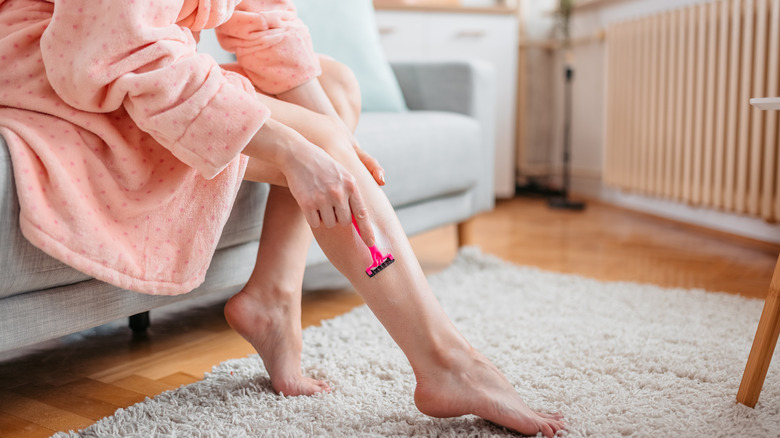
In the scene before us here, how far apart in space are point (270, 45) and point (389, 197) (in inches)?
21.2

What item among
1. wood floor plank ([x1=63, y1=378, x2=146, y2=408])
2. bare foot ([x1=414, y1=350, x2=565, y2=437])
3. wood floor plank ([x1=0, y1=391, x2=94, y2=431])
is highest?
bare foot ([x1=414, y1=350, x2=565, y2=437])

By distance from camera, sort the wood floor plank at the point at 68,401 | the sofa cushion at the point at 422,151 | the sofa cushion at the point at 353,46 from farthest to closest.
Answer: the sofa cushion at the point at 353,46 → the sofa cushion at the point at 422,151 → the wood floor plank at the point at 68,401

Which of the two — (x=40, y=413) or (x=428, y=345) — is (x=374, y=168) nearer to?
(x=428, y=345)

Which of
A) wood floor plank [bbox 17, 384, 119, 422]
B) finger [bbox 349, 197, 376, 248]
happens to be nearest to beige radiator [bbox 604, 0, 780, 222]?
finger [bbox 349, 197, 376, 248]

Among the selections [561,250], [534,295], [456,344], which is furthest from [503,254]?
[456,344]

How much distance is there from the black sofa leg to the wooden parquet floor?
0.05ft

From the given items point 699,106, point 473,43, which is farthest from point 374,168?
point 473,43

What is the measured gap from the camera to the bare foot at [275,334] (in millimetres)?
985

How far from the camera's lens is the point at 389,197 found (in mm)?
1498

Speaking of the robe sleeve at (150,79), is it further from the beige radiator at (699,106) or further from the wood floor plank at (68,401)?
the beige radiator at (699,106)

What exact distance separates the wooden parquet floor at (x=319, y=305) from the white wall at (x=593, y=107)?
0.76 feet

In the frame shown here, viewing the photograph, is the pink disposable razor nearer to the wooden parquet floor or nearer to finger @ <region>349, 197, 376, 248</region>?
finger @ <region>349, 197, 376, 248</region>

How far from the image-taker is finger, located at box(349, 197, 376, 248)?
80 centimetres

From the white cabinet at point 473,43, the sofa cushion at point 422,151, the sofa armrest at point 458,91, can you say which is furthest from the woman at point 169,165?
the white cabinet at point 473,43
